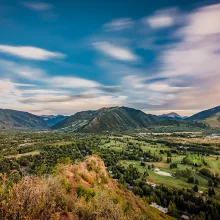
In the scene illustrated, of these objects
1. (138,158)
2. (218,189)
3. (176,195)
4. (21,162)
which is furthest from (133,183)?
(21,162)

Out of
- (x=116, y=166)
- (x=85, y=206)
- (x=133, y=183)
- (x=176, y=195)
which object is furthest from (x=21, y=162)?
(x=85, y=206)

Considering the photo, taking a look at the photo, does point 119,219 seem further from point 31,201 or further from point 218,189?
point 218,189

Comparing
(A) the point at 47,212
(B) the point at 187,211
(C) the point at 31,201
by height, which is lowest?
(B) the point at 187,211

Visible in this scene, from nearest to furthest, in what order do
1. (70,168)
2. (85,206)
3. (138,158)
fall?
(85,206) < (70,168) < (138,158)

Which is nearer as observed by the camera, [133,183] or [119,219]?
Answer: [119,219]

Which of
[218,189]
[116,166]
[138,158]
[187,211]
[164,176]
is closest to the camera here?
[187,211]

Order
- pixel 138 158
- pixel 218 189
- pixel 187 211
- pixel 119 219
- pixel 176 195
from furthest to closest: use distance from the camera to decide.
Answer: pixel 138 158, pixel 218 189, pixel 176 195, pixel 187 211, pixel 119 219

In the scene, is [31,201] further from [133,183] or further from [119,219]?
[133,183]

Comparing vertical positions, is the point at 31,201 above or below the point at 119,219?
above

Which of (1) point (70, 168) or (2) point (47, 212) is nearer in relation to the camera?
(2) point (47, 212)
